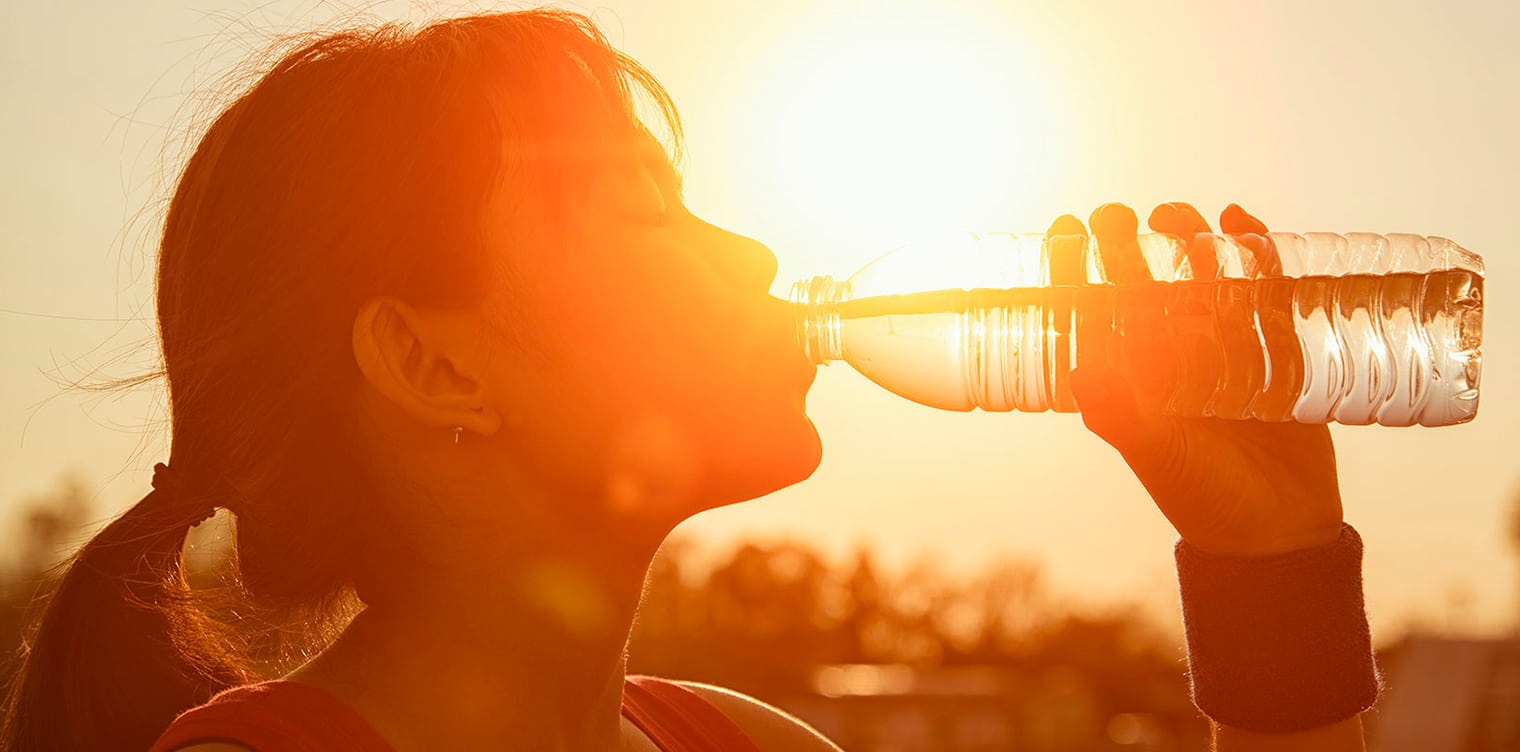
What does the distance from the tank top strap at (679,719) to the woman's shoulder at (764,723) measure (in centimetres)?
4

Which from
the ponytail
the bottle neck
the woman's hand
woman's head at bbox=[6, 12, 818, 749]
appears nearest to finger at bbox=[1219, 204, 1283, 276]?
the woman's hand

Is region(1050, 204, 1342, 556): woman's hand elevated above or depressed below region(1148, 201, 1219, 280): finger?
below

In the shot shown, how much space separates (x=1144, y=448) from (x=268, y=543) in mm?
1250

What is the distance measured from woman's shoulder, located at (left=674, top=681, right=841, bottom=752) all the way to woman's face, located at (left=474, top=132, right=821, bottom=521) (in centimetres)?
45

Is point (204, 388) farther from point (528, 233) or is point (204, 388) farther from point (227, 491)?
point (528, 233)

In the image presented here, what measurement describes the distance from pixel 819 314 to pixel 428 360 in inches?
26.6

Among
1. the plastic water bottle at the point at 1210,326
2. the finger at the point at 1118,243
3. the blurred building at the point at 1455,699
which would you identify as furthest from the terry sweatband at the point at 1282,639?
the blurred building at the point at 1455,699

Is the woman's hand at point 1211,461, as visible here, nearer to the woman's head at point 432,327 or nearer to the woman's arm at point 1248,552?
the woman's arm at point 1248,552

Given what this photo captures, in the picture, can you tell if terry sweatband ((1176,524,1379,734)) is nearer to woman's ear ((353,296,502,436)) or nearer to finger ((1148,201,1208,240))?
finger ((1148,201,1208,240))

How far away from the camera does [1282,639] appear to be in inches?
85.9

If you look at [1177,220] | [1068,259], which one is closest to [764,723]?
[1068,259]

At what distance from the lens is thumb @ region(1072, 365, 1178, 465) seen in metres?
2.10

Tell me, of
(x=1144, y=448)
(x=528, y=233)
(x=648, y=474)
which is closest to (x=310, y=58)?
(x=528, y=233)

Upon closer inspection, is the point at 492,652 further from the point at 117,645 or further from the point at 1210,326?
the point at 1210,326
